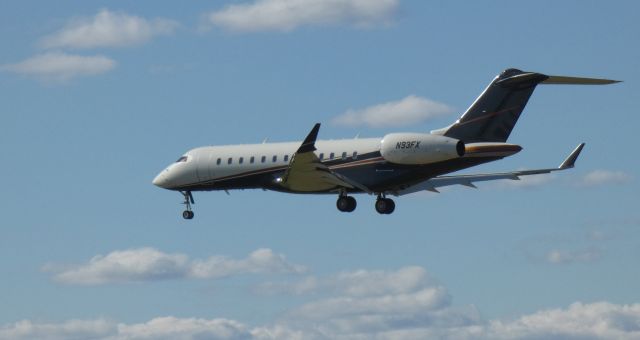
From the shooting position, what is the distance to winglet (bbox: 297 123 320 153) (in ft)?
221

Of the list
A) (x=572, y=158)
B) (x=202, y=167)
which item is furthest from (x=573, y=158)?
(x=202, y=167)

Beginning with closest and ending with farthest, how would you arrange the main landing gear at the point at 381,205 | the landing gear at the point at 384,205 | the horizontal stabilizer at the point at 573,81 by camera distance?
the horizontal stabilizer at the point at 573,81 < the main landing gear at the point at 381,205 < the landing gear at the point at 384,205

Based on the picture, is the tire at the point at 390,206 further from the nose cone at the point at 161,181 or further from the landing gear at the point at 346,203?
the nose cone at the point at 161,181

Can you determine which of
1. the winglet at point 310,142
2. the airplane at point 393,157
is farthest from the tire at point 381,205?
the winglet at point 310,142

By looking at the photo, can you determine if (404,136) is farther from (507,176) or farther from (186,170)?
(186,170)

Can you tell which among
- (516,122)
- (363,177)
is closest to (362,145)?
(363,177)

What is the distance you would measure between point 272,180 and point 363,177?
16.0 feet

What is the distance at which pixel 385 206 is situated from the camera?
74062 millimetres

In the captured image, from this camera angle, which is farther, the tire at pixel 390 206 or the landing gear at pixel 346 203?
the tire at pixel 390 206

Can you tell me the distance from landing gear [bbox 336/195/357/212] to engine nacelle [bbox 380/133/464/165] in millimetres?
3508

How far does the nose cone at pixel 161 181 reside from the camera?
78.6m

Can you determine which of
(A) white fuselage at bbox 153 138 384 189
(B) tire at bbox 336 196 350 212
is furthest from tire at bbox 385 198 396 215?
(A) white fuselage at bbox 153 138 384 189

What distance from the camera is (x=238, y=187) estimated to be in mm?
76312

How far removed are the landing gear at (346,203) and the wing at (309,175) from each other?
613 mm
